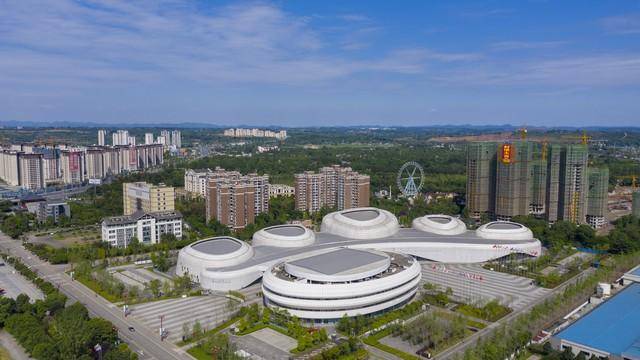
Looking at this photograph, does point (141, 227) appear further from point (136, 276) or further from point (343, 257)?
point (343, 257)

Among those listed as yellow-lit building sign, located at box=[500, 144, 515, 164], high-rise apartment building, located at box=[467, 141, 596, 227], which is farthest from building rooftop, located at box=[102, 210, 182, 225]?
yellow-lit building sign, located at box=[500, 144, 515, 164]

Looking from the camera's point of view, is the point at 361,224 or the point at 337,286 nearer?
the point at 337,286

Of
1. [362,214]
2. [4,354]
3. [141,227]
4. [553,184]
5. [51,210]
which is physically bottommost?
[4,354]

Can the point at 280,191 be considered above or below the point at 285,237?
below

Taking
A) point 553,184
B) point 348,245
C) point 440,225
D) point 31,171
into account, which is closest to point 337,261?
point 348,245

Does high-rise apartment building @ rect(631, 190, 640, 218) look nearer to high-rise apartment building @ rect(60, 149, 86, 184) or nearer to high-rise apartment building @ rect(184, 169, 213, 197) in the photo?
high-rise apartment building @ rect(184, 169, 213, 197)

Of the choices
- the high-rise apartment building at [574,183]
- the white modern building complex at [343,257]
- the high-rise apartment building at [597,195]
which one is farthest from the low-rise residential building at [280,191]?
the high-rise apartment building at [597,195]
